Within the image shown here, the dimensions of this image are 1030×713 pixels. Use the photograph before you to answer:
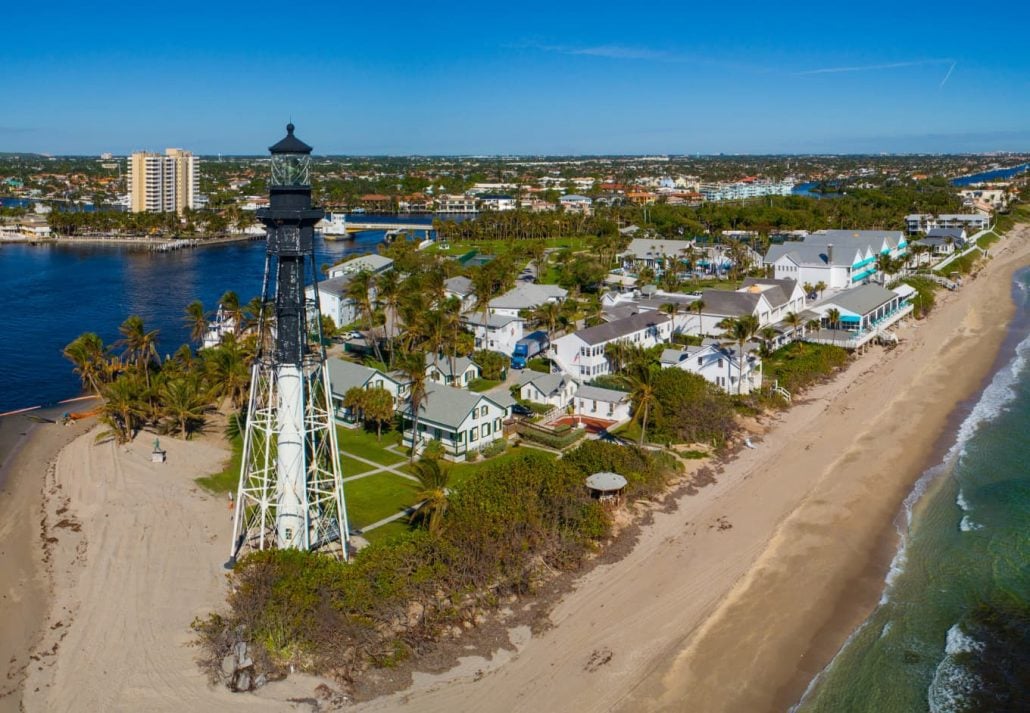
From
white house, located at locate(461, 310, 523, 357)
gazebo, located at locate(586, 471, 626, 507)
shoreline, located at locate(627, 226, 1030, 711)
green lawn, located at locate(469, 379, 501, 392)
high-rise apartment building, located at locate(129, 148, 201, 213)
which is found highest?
high-rise apartment building, located at locate(129, 148, 201, 213)

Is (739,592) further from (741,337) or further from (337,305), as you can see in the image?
(337,305)

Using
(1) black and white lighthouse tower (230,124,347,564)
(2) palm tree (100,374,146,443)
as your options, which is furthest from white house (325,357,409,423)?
(1) black and white lighthouse tower (230,124,347,564)

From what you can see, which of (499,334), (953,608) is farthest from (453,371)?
(953,608)

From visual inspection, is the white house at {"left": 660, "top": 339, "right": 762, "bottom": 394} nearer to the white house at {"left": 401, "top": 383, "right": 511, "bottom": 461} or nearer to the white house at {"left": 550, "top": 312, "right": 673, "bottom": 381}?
the white house at {"left": 550, "top": 312, "right": 673, "bottom": 381}

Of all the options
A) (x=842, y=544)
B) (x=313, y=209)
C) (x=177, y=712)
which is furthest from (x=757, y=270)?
(x=177, y=712)

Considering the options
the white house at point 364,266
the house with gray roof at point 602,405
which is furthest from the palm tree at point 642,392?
the white house at point 364,266

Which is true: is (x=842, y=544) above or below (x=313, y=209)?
below

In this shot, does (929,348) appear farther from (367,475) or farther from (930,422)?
(367,475)
